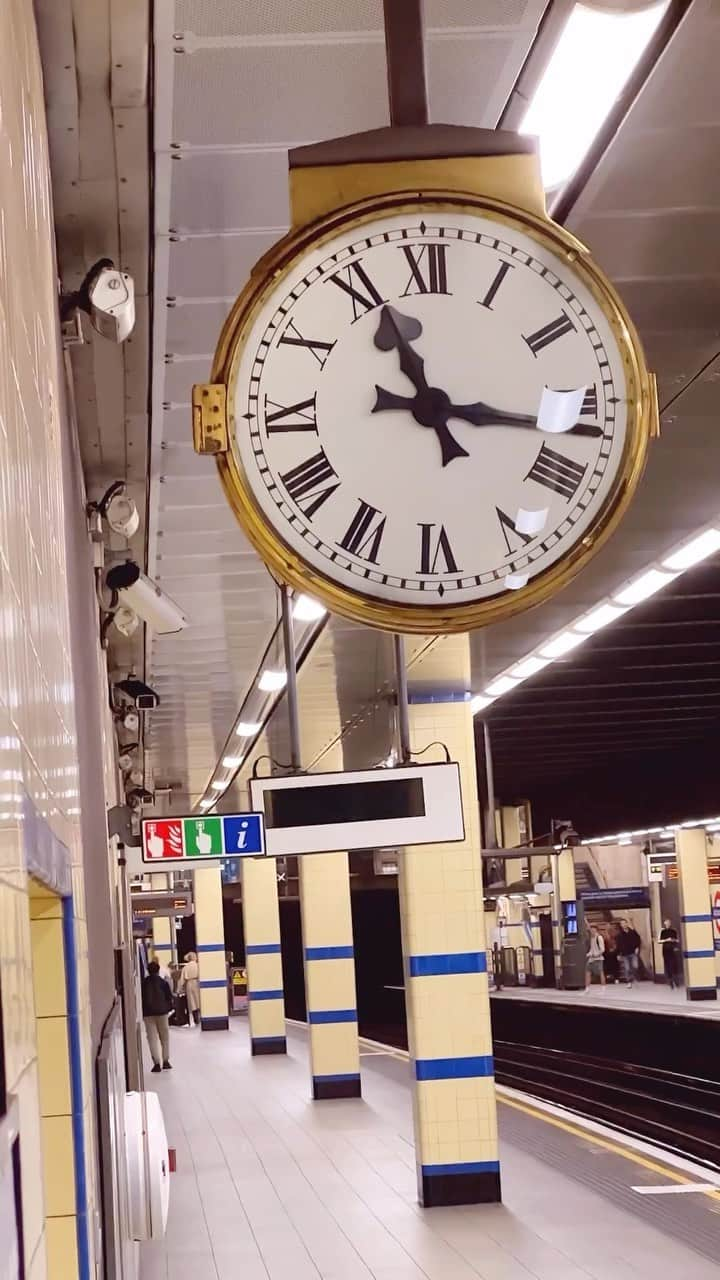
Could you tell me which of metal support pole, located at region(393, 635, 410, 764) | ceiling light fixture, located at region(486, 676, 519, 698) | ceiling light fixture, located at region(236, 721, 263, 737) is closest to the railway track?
ceiling light fixture, located at region(486, 676, 519, 698)

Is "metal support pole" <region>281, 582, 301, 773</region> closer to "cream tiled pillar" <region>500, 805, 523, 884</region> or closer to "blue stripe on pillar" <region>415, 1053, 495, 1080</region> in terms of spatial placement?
"blue stripe on pillar" <region>415, 1053, 495, 1080</region>

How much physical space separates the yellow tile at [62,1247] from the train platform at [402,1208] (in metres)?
5.57

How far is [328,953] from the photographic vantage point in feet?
58.6

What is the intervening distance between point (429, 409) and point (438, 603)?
0.98 ft

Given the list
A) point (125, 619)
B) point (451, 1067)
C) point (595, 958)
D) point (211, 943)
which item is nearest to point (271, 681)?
point (451, 1067)

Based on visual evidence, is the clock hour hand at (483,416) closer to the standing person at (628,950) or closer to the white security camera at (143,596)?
the white security camera at (143,596)

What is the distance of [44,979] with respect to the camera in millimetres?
2988

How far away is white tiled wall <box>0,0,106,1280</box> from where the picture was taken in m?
1.67

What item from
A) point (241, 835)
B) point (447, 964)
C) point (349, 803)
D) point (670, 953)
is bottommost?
point (670, 953)

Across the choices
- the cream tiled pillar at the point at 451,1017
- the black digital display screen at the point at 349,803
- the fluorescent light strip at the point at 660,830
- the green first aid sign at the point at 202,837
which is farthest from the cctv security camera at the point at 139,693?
the fluorescent light strip at the point at 660,830

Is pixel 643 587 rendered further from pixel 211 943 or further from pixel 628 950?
pixel 628 950

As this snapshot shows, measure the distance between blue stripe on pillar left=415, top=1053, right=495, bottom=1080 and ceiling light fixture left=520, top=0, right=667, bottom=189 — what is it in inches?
277

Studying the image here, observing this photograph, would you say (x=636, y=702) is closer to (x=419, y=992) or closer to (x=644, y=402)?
(x=419, y=992)

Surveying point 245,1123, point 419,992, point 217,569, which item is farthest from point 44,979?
point 245,1123
